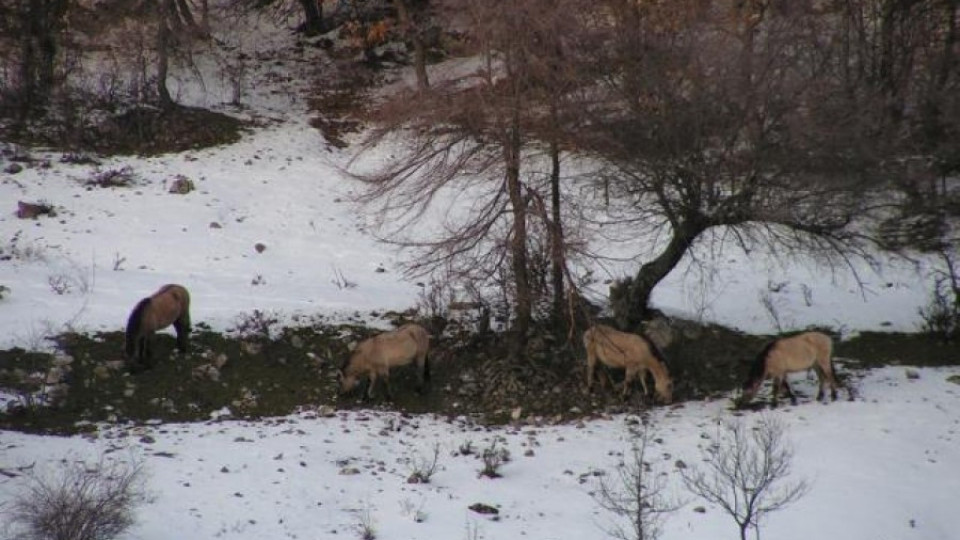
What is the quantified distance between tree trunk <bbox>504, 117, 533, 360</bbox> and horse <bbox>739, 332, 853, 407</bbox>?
3.68 meters

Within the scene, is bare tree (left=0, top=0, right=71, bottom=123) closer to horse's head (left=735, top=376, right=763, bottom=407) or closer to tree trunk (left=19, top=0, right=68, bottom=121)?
tree trunk (left=19, top=0, right=68, bottom=121)

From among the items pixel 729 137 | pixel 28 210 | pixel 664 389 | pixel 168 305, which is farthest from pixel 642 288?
Answer: pixel 28 210

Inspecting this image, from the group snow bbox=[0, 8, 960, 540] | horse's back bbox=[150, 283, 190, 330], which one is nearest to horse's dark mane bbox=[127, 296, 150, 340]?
horse's back bbox=[150, 283, 190, 330]

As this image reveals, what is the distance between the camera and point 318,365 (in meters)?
15.0

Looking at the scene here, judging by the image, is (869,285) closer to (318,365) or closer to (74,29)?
(318,365)

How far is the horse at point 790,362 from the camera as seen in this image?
46.1 ft

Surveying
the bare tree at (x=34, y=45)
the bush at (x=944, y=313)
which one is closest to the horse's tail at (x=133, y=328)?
the bare tree at (x=34, y=45)

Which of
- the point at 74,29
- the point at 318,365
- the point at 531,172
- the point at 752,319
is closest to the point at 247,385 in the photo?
the point at 318,365

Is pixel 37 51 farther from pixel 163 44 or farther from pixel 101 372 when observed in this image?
pixel 101 372

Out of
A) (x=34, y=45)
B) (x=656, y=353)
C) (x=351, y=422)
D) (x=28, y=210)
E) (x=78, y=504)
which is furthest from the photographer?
(x=34, y=45)

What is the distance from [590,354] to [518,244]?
229 centimetres

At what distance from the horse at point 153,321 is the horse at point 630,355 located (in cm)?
671

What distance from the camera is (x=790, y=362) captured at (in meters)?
14.1

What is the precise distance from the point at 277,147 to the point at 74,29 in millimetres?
7745
